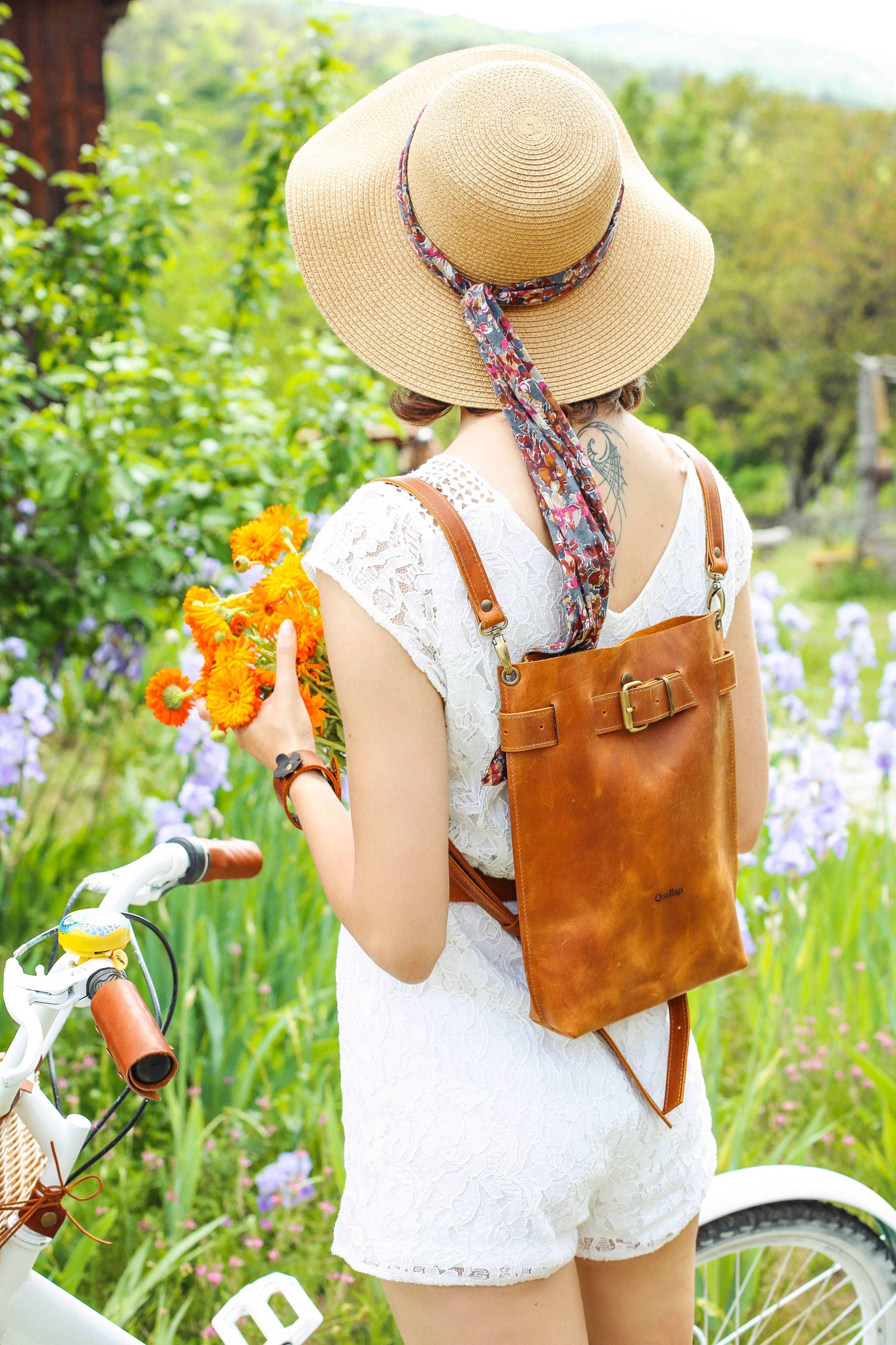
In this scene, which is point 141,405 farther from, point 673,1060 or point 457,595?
point 673,1060

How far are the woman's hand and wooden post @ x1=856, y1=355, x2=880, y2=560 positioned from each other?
11.1 metres

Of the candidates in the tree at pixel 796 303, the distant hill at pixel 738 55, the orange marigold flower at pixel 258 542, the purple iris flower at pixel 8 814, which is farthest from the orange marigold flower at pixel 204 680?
the distant hill at pixel 738 55

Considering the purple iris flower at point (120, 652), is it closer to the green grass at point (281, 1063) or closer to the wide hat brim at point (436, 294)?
the green grass at point (281, 1063)

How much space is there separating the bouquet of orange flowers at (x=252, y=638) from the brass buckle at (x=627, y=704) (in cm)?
29

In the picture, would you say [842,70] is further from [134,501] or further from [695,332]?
[134,501]

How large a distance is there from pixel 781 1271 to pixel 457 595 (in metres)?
Answer: 1.29

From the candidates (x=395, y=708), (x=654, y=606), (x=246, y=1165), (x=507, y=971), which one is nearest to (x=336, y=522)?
(x=395, y=708)

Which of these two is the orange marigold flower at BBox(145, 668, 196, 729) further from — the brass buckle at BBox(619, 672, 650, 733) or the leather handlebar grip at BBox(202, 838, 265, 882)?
the brass buckle at BBox(619, 672, 650, 733)

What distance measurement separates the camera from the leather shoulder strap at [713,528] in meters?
1.04

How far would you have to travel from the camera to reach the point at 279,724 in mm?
1012

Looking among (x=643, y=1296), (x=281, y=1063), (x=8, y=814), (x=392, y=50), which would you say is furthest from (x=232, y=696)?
(x=392, y=50)

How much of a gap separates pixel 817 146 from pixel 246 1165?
1876 cm

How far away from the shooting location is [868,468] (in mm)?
10992

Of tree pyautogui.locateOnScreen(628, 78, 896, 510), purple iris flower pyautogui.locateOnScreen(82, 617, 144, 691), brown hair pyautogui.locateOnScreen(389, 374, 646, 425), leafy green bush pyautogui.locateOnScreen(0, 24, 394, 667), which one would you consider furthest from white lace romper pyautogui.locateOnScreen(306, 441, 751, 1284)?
tree pyautogui.locateOnScreen(628, 78, 896, 510)
